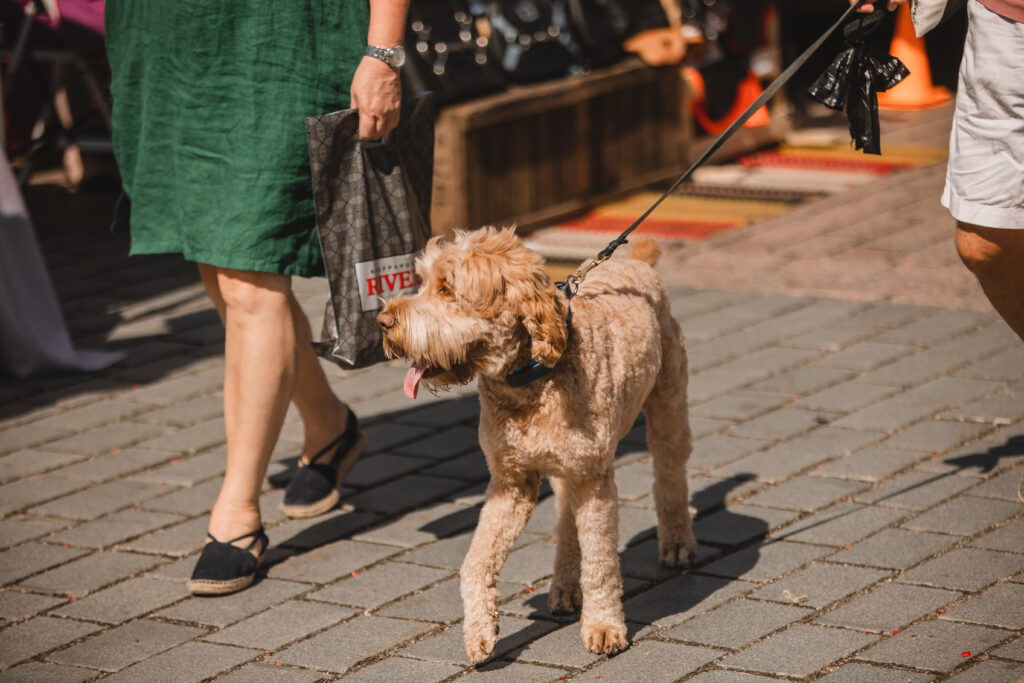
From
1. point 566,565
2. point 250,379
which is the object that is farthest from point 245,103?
point 566,565

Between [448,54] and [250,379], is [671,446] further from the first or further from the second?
[448,54]

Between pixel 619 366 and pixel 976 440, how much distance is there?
2136 millimetres

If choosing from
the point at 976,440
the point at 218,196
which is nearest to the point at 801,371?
the point at 976,440

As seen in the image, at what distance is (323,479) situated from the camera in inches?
184

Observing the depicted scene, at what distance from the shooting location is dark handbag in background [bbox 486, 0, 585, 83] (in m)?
8.59

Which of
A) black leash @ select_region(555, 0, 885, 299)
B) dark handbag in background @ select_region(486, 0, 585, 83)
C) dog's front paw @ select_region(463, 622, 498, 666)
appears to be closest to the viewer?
dog's front paw @ select_region(463, 622, 498, 666)

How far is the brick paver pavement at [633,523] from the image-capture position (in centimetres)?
354

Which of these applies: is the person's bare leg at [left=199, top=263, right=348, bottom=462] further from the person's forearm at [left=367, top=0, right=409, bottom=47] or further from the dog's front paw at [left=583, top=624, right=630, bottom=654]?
the dog's front paw at [left=583, top=624, right=630, bottom=654]

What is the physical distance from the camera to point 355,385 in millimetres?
6000

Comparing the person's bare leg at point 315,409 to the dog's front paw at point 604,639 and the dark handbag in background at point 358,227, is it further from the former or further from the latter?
the dog's front paw at point 604,639

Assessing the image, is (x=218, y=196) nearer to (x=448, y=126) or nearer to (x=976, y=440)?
(x=976, y=440)

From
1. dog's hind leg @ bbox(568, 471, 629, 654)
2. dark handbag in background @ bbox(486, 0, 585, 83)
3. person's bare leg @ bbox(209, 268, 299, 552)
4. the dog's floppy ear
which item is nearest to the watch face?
person's bare leg @ bbox(209, 268, 299, 552)

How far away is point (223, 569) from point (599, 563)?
50.6 inches

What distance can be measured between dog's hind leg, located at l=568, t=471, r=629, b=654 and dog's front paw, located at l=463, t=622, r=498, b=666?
27cm
